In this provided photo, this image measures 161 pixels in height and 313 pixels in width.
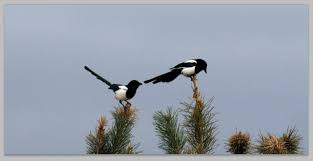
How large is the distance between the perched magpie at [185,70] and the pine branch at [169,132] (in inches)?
24.5

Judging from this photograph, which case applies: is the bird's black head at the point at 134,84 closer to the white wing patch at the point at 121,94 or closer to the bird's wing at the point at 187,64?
the white wing patch at the point at 121,94

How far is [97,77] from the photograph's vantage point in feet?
15.6

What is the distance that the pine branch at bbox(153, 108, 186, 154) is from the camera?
3887 millimetres

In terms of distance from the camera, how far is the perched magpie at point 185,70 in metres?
4.66

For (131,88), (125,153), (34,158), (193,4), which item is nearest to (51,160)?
(34,158)

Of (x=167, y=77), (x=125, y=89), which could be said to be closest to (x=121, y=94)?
(x=125, y=89)

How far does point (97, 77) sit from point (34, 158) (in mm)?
883

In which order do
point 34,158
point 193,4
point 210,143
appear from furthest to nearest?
point 193,4
point 34,158
point 210,143

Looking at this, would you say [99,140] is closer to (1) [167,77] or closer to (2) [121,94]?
(2) [121,94]

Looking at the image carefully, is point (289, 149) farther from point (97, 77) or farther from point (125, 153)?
point (97, 77)

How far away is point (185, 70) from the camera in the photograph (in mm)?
4758

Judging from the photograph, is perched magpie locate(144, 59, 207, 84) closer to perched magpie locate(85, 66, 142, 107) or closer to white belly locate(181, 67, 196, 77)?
white belly locate(181, 67, 196, 77)

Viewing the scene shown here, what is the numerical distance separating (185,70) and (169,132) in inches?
37.6

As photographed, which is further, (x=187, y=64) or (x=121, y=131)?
(x=187, y=64)
